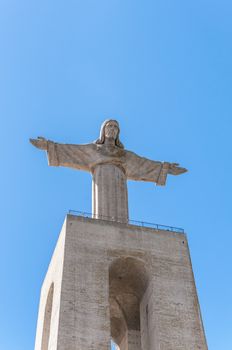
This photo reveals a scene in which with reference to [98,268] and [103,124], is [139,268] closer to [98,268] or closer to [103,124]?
[98,268]

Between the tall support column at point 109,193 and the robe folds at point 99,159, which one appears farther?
the robe folds at point 99,159

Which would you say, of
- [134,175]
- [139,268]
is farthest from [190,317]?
[134,175]

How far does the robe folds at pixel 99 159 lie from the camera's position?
979 inches

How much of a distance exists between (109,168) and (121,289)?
15.4ft

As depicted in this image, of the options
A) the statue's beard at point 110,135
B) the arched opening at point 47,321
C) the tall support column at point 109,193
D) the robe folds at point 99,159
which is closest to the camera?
the arched opening at point 47,321

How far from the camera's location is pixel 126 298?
23.7m

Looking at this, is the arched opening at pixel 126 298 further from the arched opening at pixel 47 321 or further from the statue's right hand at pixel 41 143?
the statue's right hand at pixel 41 143

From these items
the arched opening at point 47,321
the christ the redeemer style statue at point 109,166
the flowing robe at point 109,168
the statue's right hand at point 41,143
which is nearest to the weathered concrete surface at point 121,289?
the arched opening at point 47,321

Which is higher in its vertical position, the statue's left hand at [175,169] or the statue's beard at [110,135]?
the statue's beard at [110,135]

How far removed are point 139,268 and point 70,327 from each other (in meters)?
3.80

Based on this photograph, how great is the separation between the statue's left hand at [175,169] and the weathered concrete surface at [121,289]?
14.0 ft

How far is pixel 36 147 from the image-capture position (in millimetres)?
24703

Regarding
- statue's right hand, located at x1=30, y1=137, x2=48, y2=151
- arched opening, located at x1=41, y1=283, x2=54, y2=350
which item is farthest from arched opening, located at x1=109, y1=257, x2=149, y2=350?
statue's right hand, located at x1=30, y1=137, x2=48, y2=151

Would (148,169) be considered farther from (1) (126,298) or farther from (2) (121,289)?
(1) (126,298)
